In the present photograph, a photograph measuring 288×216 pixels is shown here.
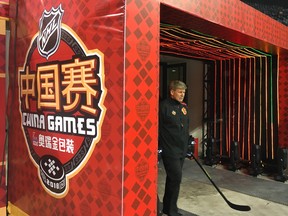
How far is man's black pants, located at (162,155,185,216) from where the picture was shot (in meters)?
3.18

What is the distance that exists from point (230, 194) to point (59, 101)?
9.47ft

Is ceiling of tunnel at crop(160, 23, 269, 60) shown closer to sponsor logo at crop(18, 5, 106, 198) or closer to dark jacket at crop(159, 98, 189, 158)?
dark jacket at crop(159, 98, 189, 158)

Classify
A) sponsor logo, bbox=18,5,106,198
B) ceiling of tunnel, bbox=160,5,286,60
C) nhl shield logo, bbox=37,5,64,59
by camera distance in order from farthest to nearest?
ceiling of tunnel, bbox=160,5,286,60 < nhl shield logo, bbox=37,5,64,59 < sponsor logo, bbox=18,5,106,198

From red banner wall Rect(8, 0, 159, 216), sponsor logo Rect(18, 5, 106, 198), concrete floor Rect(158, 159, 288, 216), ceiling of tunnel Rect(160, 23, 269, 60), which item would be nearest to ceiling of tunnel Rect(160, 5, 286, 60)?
ceiling of tunnel Rect(160, 23, 269, 60)

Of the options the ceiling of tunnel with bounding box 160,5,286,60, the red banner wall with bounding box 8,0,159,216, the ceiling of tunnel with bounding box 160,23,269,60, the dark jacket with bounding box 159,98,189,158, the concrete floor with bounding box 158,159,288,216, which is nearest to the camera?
the red banner wall with bounding box 8,0,159,216

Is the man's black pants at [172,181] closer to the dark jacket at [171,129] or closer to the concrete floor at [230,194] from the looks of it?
the dark jacket at [171,129]

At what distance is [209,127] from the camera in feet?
22.0

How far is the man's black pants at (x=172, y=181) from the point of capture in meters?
3.18

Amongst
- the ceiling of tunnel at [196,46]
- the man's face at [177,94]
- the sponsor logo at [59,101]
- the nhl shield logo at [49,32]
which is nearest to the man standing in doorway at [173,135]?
the man's face at [177,94]

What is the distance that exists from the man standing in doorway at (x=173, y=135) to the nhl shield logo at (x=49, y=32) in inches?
49.0

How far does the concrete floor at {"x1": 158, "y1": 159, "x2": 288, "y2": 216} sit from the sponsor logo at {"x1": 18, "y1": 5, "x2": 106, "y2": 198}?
5.57 feet

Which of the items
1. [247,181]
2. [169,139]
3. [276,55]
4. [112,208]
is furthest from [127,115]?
[276,55]

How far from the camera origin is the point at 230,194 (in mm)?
4246

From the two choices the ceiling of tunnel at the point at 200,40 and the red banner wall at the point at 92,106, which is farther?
the ceiling of tunnel at the point at 200,40
